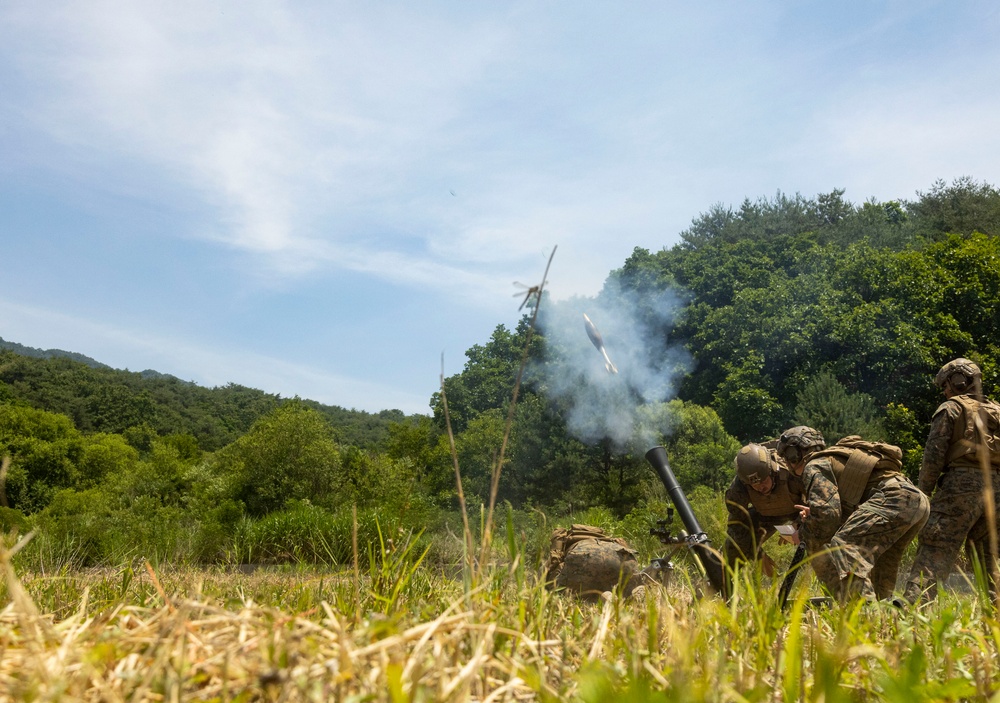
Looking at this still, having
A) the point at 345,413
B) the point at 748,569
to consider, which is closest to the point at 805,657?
the point at 748,569

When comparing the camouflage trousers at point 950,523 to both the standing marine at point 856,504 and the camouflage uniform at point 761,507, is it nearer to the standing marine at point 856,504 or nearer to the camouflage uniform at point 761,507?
the standing marine at point 856,504

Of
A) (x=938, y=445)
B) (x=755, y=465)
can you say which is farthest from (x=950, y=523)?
(x=755, y=465)

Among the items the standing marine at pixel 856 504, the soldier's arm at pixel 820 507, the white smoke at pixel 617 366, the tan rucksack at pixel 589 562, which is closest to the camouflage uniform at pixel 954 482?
the standing marine at pixel 856 504

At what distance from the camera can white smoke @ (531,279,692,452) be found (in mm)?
22828

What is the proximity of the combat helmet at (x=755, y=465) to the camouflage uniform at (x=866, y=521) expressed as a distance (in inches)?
18.2

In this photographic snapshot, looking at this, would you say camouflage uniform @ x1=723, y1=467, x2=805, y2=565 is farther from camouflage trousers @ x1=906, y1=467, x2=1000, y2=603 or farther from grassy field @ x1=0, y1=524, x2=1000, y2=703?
grassy field @ x1=0, y1=524, x2=1000, y2=703

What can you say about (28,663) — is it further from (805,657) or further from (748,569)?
(748,569)

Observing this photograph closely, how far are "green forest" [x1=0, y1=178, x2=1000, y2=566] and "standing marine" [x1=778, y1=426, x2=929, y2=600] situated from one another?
991 cm

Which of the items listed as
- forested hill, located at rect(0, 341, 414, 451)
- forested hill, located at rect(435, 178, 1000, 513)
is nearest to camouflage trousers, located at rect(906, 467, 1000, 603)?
forested hill, located at rect(435, 178, 1000, 513)

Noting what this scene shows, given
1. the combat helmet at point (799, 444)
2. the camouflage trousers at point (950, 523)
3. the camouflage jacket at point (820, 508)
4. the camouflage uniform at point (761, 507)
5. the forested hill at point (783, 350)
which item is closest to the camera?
the camouflage jacket at point (820, 508)

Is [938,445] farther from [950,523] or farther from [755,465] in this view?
[755,465]

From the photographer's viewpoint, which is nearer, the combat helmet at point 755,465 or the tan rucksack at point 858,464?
the tan rucksack at point 858,464

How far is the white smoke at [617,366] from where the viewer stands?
22828 mm

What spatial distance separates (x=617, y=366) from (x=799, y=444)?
21.4 m
